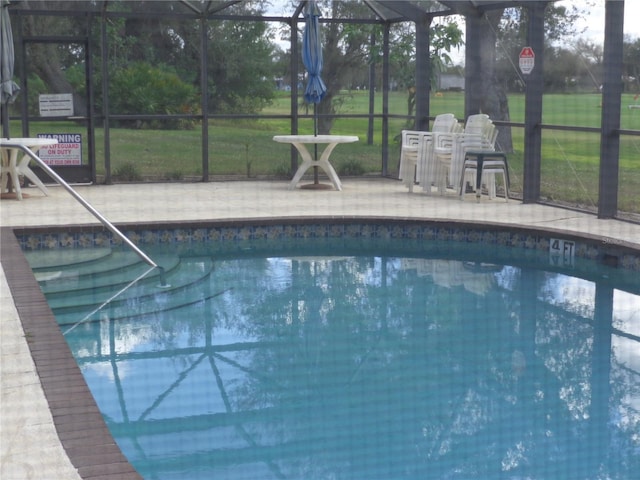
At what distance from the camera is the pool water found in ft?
12.8

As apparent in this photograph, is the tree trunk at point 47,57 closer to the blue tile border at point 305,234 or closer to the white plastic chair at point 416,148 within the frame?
the blue tile border at point 305,234

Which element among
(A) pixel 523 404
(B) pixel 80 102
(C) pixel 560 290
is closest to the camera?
(A) pixel 523 404

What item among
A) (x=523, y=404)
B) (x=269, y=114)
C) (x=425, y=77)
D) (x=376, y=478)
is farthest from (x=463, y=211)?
(x=376, y=478)

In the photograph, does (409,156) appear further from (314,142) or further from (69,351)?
(69,351)

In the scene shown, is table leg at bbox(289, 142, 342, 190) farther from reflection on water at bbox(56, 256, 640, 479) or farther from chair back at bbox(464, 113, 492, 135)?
reflection on water at bbox(56, 256, 640, 479)

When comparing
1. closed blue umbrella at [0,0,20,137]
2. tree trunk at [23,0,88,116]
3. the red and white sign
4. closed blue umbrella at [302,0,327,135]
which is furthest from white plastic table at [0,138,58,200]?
the red and white sign

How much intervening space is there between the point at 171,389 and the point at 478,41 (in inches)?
290

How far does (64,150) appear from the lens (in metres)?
11.9

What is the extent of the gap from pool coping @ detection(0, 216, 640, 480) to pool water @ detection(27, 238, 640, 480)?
1.01 feet

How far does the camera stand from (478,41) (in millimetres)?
10891

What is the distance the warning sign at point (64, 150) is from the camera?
11789 mm

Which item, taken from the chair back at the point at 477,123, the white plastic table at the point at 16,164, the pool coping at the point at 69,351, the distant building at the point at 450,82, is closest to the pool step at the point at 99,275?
the pool coping at the point at 69,351

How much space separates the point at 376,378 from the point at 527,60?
594cm

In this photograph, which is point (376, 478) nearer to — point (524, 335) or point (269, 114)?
point (524, 335)
